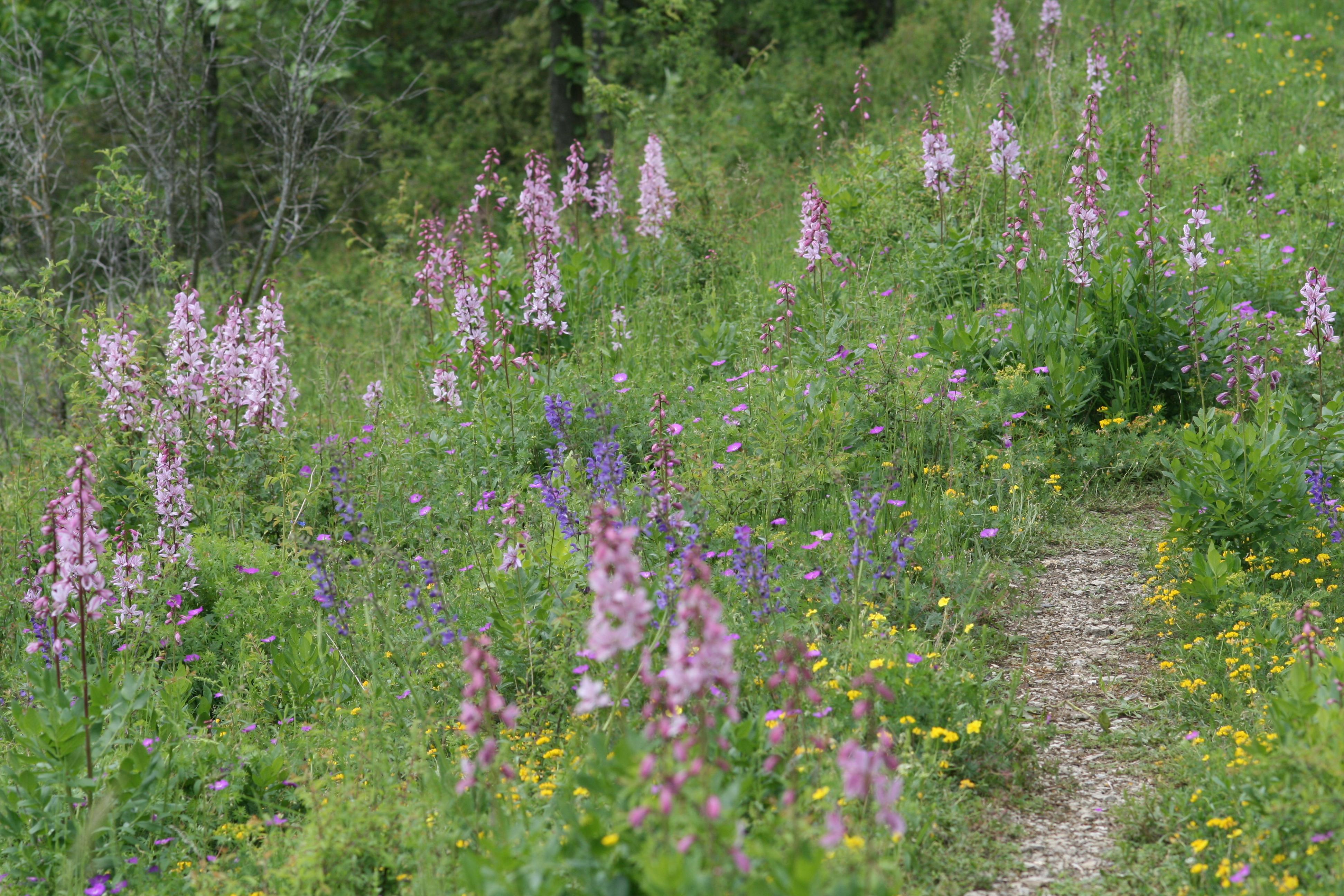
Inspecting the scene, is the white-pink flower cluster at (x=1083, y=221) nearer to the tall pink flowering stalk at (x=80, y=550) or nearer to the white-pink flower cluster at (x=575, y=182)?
the white-pink flower cluster at (x=575, y=182)

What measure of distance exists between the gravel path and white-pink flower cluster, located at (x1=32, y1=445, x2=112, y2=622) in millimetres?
2740

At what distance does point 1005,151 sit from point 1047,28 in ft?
15.1

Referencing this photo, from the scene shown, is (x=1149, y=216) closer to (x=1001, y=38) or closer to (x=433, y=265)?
(x=433, y=265)

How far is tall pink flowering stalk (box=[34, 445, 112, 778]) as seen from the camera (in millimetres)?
3180

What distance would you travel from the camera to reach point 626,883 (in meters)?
2.34

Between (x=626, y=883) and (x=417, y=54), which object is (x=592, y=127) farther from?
(x=626, y=883)

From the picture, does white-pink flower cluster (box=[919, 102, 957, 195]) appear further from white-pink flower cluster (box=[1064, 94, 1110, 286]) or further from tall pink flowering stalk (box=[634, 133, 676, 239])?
tall pink flowering stalk (box=[634, 133, 676, 239])

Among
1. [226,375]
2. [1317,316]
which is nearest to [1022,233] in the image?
[1317,316]

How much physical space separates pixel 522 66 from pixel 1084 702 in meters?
12.7

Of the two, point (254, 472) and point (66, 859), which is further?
point (254, 472)

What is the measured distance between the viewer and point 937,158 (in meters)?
6.55

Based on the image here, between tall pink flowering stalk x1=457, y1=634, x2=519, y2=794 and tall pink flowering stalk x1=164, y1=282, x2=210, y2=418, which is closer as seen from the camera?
tall pink flowering stalk x1=457, y1=634, x2=519, y2=794

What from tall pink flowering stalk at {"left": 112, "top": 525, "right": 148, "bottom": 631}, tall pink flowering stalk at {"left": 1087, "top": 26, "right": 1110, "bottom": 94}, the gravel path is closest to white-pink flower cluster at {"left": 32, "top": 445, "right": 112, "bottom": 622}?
tall pink flowering stalk at {"left": 112, "top": 525, "right": 148, "bottom": 631}

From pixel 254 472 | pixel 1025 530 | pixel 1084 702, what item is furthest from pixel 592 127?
pixel 1084 702
